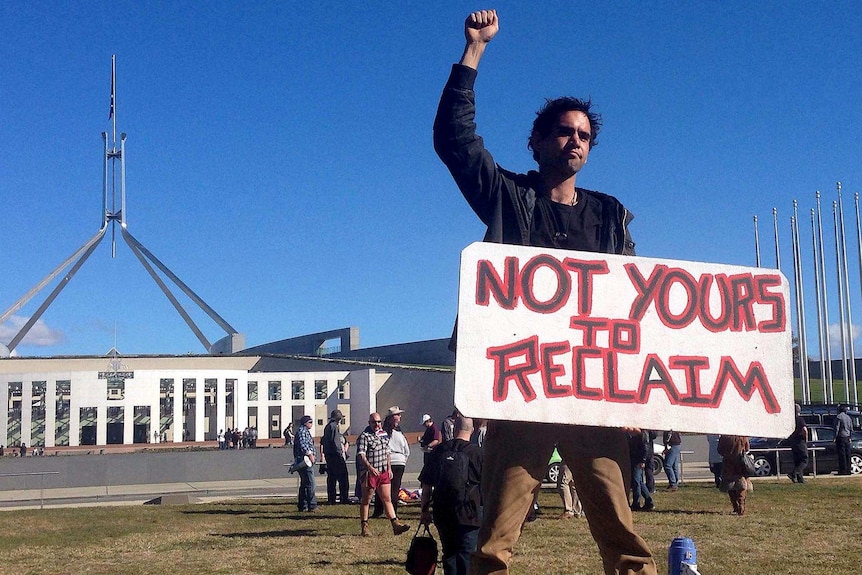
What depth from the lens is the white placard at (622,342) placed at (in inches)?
126

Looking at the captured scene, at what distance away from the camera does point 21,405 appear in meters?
44.9

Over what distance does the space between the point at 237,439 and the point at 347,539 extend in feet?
104

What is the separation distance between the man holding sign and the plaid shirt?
373 inches

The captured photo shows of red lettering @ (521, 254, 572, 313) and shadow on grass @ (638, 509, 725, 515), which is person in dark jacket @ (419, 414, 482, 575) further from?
shadow on grass @ (638, 509, 725, 515)

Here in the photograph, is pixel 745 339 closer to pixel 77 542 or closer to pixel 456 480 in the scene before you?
pixel 456 480

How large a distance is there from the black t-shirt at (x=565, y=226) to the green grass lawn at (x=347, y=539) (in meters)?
6.08

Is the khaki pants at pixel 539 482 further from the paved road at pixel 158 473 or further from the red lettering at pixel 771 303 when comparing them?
the paved road at pixel 158 473

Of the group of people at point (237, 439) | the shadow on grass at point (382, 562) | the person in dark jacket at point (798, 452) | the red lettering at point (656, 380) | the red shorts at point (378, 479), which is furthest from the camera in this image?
the group of people at point (237, 439)

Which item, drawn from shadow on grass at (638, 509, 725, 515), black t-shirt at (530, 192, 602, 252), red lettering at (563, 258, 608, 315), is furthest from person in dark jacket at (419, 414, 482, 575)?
shadow on grass at (638, 509, 725, 515)

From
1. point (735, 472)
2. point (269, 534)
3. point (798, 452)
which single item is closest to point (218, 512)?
point (269, 534)

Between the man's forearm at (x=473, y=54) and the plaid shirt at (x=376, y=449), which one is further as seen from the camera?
the plaid shirt at (x=376, y=449)

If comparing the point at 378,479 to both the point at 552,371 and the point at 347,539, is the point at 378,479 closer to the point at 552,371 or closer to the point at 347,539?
the point at 347,539

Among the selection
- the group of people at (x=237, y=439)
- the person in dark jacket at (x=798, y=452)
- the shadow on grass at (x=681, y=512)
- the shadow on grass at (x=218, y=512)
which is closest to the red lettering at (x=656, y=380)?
the shadow on grass at (x=681, y=512)

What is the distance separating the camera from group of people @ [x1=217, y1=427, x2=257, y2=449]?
42188mm
